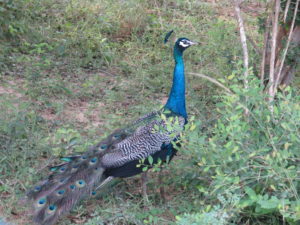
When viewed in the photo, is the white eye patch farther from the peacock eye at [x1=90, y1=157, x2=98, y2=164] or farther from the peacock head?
the peacock eye at [x1=90, y1=157, x2=98, y2=164]

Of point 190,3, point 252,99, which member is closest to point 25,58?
point 190,3

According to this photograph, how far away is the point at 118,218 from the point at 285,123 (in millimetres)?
1199

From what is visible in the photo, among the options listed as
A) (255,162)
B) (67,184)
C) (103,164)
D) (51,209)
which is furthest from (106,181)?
(255,162)

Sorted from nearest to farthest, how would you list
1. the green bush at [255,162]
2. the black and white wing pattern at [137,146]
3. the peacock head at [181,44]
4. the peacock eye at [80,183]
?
the green bush at [255,162] < the peacock eye at [80,183] < the black and white wing pattern at [137,146] < the peacock head at [181,44]

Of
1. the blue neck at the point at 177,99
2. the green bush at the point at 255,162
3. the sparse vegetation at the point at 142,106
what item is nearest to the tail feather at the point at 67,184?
the sparse vegetation at the point at 142,106

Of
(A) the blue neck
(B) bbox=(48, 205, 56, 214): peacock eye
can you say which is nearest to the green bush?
(A) the blue neck

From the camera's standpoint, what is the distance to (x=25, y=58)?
5.54 meters

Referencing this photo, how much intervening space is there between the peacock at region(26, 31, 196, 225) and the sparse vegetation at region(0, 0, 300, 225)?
161 millimetres

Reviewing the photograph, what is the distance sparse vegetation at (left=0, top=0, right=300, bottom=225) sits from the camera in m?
2.73

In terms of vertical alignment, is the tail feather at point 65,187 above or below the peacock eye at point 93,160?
below

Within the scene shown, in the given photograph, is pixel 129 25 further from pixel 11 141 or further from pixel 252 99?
pixel 252 99

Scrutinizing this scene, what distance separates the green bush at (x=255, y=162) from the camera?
2.56m

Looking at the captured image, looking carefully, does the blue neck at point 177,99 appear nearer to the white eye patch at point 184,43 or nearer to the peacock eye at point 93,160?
the white eye patch at point 184,43

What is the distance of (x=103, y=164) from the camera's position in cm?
346
